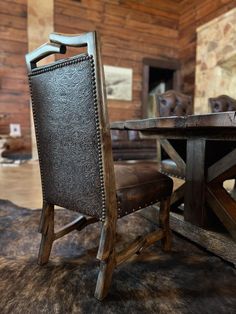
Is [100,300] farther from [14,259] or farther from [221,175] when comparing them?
[221,175]

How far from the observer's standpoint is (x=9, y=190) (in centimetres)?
247

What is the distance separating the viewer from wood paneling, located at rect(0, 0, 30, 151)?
438 centimetres

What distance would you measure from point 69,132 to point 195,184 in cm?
85

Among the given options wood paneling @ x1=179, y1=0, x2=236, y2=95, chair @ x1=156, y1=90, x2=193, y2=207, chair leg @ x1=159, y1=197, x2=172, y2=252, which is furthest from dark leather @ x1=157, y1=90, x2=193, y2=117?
wood paneling @ x1=179, y1=0, x2=236, y2=95

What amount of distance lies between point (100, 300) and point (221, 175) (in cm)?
87

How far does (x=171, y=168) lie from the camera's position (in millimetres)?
1805

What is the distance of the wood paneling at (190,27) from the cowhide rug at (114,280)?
15.8ft

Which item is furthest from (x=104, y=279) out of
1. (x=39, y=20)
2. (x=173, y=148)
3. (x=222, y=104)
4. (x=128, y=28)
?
(x=128, y=28)

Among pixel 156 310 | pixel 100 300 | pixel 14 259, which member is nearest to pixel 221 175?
pixel 156 310

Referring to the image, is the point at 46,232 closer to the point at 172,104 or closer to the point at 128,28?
the point at 172,104

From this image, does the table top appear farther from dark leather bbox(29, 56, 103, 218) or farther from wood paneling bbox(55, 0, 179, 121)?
wood paneling bbox(55, 0, 179, 121)

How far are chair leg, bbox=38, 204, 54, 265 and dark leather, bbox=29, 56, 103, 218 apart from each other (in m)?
0.10

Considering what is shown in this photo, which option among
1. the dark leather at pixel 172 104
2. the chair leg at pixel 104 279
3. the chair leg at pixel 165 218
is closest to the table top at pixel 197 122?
the chair leg at pixel 165 218

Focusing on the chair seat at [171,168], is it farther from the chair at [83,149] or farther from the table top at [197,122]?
the chair at [83,149]
